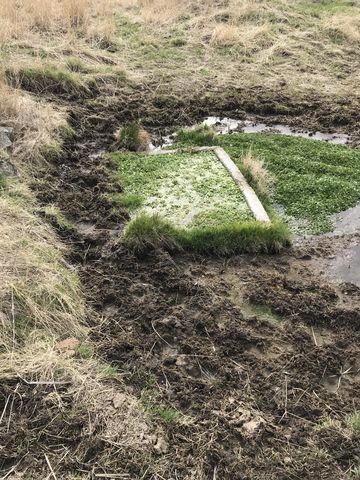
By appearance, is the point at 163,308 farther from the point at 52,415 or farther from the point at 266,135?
the point at 266,135

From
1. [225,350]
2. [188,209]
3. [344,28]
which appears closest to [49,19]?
[344,28]

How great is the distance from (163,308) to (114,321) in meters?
0.43

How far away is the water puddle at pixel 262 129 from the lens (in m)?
7.90

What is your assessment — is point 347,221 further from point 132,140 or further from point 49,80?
point 49,80

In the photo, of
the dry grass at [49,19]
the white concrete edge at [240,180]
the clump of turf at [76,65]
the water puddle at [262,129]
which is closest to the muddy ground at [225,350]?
the white concrete edge at [240,180]

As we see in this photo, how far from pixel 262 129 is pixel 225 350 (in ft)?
15.9

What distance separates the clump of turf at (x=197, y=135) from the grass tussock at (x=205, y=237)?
2.37m

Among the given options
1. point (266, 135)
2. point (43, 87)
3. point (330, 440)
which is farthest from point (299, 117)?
point (330, 440)

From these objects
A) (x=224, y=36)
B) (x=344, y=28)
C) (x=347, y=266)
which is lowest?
(x=347, y=266)

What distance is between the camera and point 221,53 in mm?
10836

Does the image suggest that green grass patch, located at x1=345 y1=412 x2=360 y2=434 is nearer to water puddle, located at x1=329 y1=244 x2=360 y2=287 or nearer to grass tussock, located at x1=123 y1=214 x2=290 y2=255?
water puddle, located at x1=329 y1=244 x2=360 y2=287

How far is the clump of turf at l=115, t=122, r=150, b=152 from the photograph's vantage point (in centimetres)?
751

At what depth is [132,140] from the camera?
7.52 metres

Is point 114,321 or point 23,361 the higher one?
point 23,361
